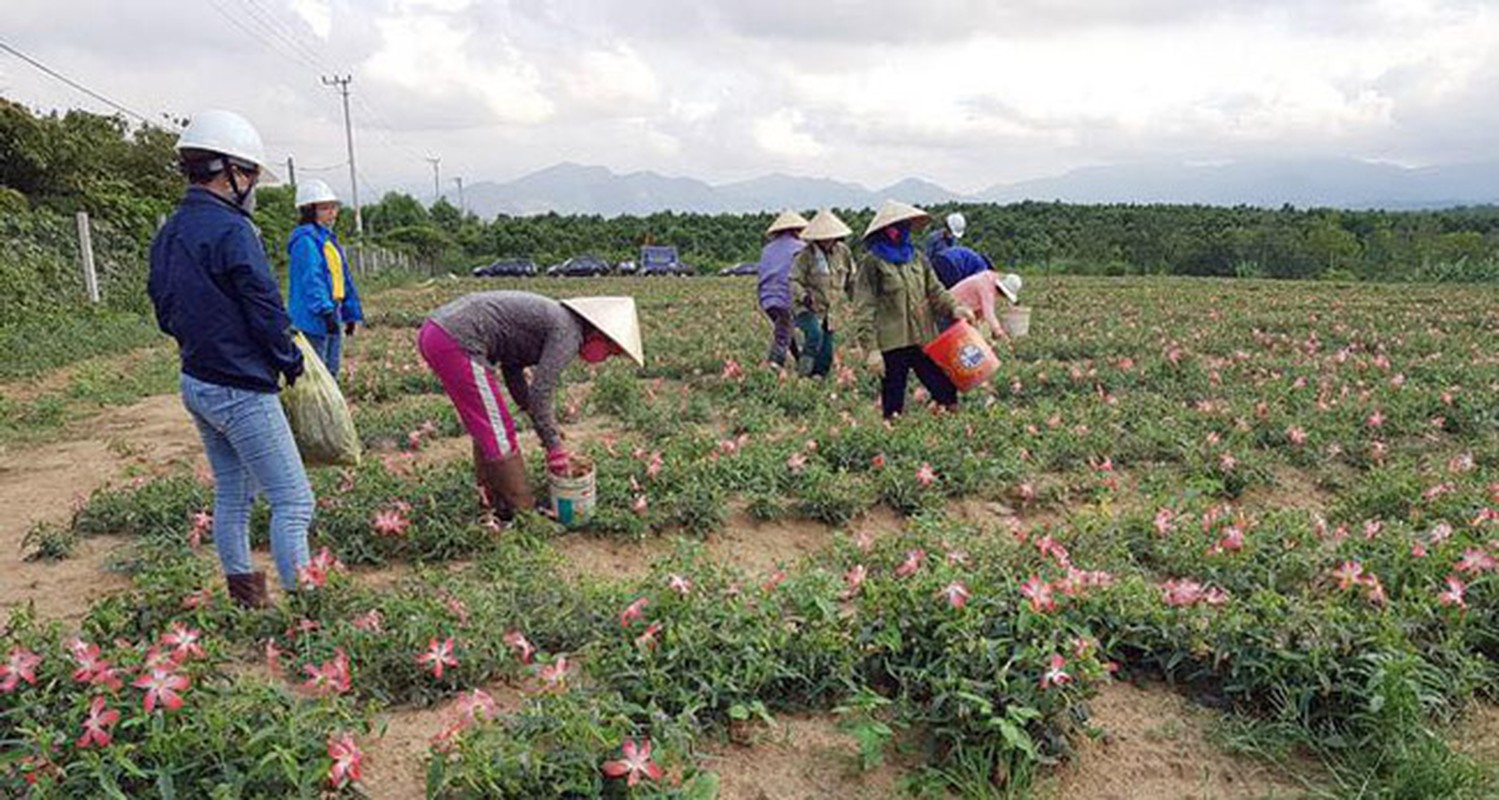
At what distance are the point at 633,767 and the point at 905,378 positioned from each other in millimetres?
4657

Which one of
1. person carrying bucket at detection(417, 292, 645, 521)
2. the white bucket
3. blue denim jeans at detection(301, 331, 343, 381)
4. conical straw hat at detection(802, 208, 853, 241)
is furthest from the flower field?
conical straw hat at detection(802, 208, 853, 241)

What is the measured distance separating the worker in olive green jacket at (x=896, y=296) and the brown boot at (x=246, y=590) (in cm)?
387

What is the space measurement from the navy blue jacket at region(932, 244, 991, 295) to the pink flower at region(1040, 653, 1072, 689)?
496 cm

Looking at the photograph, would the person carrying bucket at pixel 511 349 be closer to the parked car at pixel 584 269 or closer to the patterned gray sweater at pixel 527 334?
the patterned gray sweater at pixel 527 334

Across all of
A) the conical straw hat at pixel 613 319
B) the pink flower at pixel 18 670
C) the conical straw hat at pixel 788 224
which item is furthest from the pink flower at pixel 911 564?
the conical straw hat at pixel 788 224

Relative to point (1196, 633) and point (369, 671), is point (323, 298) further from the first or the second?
point (1196, 633)

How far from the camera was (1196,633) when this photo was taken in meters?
3.25

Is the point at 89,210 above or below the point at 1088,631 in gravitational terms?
above

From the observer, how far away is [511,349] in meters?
4.70

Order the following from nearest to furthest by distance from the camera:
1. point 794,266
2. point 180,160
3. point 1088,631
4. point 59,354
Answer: point 1088,631 → point 180,160 → point 794,266 → point 59,354

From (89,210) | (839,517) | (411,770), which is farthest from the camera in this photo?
(89,210)

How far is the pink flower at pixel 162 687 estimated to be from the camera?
256 cm

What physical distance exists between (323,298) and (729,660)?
431 cm

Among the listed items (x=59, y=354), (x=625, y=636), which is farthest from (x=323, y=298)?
Answer: (x=59, y=354)
